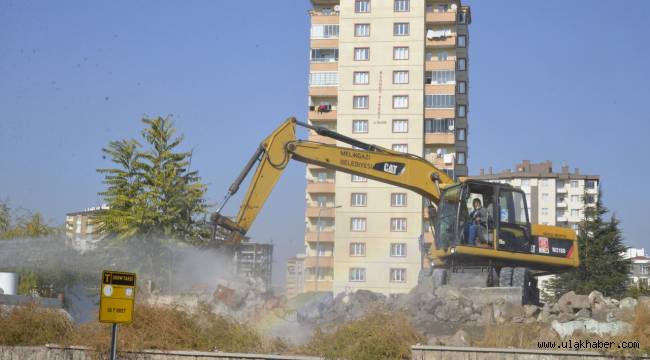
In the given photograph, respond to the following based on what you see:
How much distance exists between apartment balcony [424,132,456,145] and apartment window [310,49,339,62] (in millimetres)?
10747

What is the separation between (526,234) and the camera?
33.1 m

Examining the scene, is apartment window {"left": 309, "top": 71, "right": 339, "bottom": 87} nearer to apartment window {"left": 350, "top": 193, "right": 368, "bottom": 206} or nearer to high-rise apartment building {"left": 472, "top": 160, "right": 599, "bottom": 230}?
apartment window {"left": 350, "top": 193, "right": 368, "bottom": 206}

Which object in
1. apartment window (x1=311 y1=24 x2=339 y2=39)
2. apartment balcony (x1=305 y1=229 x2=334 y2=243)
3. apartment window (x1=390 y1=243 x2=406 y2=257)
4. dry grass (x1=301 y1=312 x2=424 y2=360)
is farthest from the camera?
apartment window (x1=311 y1=24 x2=339 y2=39)

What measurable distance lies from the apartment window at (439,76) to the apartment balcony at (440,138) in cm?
463

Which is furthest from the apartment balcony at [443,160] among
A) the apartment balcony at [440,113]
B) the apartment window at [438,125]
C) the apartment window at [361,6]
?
the apartment window at [361,6]

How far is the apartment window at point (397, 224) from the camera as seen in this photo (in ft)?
233

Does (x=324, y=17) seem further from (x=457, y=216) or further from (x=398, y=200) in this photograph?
(x=457, y=216)

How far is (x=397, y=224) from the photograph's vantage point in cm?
7150

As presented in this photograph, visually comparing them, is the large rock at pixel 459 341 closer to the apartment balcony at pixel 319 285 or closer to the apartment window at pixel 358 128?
the apartment balcony at pixel 319 285

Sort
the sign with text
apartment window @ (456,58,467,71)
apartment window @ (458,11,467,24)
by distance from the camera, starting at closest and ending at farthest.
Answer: the sign with text, apartment window @ (456,58,467,71), apartment window @ (458,11,467,24)

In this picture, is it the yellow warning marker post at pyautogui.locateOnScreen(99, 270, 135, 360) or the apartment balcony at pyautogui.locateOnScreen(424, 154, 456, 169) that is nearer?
the yellow warning marker post at pyautogui.locateOnScreen(99, 270, 135, 360)

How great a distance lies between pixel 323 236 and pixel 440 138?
12773 millimetres

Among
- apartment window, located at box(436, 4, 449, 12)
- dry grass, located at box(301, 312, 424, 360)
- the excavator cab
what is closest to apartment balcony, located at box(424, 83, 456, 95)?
apartment window, located at box(436, 4, 449, 12)

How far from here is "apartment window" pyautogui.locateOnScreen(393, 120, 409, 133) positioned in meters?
74.4
